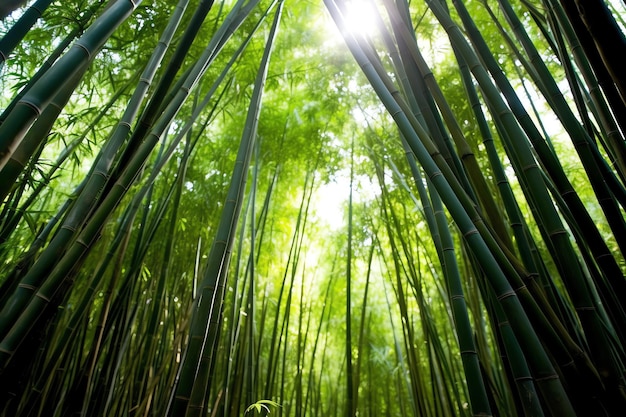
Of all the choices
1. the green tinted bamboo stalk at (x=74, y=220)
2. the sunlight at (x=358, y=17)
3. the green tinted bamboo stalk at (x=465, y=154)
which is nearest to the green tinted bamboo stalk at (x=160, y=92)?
the green tinted bamboo stalk at (x=74, y=220)

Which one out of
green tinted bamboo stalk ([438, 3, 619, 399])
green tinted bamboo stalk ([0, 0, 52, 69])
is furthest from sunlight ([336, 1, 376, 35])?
green tinted bamboo stalk ([0, 0, 52, 69])

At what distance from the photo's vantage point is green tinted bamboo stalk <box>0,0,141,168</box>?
659 mm

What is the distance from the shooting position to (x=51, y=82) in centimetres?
71

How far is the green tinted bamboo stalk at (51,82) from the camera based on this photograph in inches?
26.0

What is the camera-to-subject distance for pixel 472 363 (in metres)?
0.87

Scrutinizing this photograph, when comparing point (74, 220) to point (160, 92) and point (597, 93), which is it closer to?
point (160, 92)

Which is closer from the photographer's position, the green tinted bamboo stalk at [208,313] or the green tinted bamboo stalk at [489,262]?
the green tinted bamboo stalk at [489,262]

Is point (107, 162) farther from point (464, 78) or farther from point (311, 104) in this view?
point (311, 104)

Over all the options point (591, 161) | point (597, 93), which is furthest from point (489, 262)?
point (597, 93)

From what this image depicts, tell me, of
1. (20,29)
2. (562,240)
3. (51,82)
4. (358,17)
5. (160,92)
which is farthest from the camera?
(358,17)

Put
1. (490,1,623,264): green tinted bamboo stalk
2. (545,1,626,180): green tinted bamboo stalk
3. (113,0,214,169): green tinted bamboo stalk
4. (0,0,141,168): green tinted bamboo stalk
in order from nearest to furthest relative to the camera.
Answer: (0,0,141,168): green tinted bamboo stalk, (545,1,626,180): green tinted bamboo stalk, (490,1,623,264): green tinted bamboo stalk, (113,0,214,169): green tinted bamboo stalk

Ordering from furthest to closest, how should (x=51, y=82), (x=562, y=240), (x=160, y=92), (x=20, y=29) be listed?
(x=160, y=92) < (x=20, y=29) < (x=562, y=240) < (x=51, y=82)

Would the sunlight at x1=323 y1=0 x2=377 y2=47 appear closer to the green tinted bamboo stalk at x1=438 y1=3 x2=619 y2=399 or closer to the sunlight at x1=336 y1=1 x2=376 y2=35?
the sunlight at x1=336 y1=1 x2=376 y2=35

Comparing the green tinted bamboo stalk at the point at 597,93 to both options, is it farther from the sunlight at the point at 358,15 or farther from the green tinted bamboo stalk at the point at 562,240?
the sunlight at the point at 358,15
